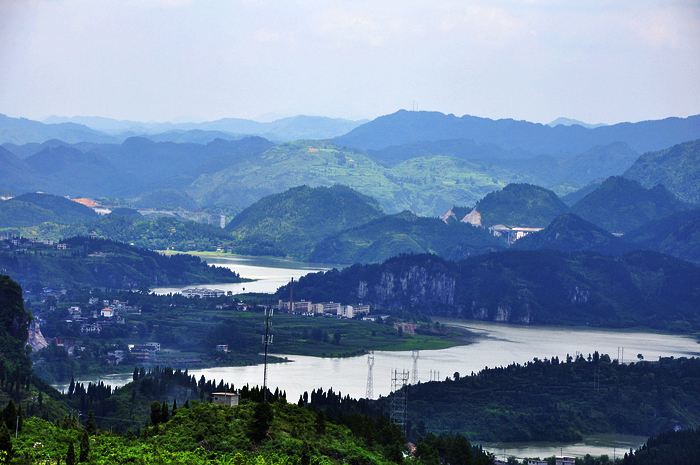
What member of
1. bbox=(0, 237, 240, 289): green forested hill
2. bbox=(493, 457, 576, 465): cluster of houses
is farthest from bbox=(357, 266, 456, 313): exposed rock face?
bbox=(493, 457, 576, 465): cluster of houses

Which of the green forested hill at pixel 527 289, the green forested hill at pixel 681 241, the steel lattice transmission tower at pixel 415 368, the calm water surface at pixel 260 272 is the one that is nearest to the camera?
the steel lattice transmission tower at pixel 415 368

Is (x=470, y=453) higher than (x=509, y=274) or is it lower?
lower

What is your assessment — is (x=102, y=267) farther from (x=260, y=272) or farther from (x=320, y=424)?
(x=320, y=424)

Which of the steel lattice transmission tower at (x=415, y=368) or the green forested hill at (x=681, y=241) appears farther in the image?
the green forested hill at (x=681, y=241)

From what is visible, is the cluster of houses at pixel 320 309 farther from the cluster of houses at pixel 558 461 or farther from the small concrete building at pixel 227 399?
the small concrete building at pixel 227 399

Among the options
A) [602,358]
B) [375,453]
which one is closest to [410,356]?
[602,358]

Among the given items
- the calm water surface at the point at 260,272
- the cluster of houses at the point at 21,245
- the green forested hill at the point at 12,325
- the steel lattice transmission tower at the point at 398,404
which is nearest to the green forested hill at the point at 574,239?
the calm water surface at the point at 260,272

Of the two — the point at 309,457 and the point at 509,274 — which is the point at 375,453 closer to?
the point at 309,457
